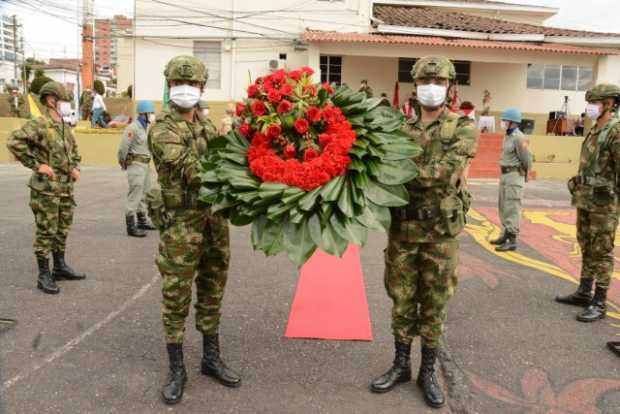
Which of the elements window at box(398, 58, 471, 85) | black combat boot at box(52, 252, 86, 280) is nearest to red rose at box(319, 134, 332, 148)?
black combat boot at box(52, 252, 86, 280)

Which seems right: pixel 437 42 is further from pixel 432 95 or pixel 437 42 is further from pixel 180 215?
pixel 180 215

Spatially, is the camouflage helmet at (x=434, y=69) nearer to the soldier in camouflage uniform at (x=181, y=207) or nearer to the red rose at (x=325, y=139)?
the red rose at (x=325, y=139)

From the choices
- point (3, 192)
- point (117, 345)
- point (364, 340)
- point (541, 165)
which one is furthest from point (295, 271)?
point (541, 165)

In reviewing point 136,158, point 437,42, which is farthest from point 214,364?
point 437,42

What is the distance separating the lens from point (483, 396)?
3678 millimetres

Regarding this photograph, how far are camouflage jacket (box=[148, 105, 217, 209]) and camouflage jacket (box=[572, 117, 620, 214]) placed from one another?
385cm

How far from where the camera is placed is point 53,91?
5.68 m

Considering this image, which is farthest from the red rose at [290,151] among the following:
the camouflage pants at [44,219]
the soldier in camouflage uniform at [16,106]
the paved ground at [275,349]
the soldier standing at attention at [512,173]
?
the soldier in camouflage uniform at [16,106]

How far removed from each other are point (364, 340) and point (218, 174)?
2132mm

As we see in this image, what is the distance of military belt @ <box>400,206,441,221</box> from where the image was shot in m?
3.57

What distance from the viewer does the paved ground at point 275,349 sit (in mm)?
3578

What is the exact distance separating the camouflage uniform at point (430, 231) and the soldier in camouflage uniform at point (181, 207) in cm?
129

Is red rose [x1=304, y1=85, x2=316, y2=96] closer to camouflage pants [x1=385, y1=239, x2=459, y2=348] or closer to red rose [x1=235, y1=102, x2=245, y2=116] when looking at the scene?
red rose [x1=235, y1=102, x2=245, y2=116]

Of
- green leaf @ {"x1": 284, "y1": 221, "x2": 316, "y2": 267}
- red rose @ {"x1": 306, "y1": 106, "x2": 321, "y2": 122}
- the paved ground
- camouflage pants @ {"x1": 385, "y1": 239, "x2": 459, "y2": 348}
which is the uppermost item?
red rose @ {"x1": 306, "y1": 106, "x2": 321, "y2": 122}
